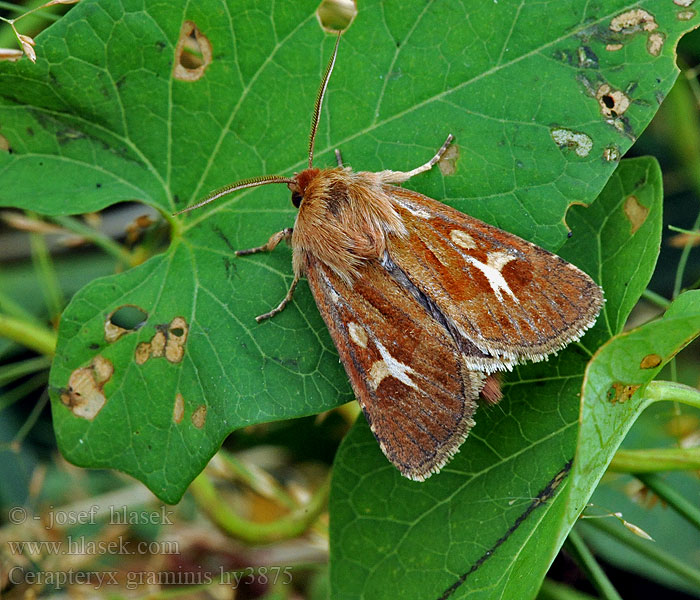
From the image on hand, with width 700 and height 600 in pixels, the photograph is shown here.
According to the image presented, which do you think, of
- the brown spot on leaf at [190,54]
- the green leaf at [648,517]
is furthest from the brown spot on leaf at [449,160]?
the green leaf at [648,517]

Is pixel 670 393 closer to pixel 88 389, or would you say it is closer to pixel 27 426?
pixel 88 389

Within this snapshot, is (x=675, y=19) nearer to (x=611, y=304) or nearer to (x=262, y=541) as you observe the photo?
(x=611, y=304)

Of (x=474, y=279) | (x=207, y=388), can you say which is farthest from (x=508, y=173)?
(x=207, y=388)

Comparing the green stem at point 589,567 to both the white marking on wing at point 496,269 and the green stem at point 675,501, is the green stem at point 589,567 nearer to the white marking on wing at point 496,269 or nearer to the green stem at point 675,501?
the green stem at point 675,501

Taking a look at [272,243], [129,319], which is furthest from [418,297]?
[129,319]

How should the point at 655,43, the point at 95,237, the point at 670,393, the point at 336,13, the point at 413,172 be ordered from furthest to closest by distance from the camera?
the point at 95,237, the point at 336,13, the point at 413,172, the point at 655,43, the point at 670,393
